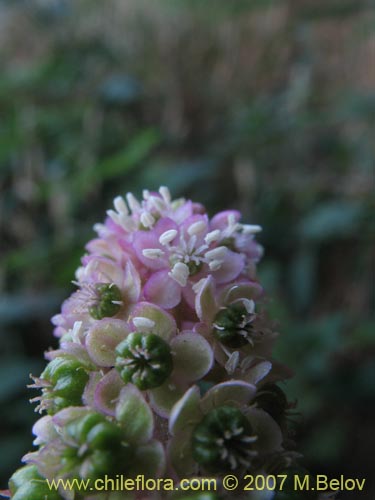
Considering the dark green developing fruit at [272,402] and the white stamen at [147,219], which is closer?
the dark green developing fruit at [272,402]

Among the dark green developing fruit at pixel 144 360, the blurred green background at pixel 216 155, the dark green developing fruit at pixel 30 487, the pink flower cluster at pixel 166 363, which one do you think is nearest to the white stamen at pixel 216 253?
the pink flower cluster at pixel 166 363

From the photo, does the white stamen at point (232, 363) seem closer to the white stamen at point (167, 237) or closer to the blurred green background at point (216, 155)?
the white stamen at point (167, 237)

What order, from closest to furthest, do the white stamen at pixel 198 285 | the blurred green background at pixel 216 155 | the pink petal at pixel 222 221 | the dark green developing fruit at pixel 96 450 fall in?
the dark green developing fruit at pixel 96 450, the white stamen at pixel 198 285, the pink petal at pixel 222 221, the blurred green background at pixel 216 155

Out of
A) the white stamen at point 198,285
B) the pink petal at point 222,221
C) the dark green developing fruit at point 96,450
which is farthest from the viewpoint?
the pink petal at point 222,221

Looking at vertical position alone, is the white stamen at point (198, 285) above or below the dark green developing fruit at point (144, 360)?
above

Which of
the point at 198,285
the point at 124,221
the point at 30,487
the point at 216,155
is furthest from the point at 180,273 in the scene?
the point at 216,155

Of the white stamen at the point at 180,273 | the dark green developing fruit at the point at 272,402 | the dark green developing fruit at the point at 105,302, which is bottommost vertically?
the dark green developing fruit at the point at 272,402
